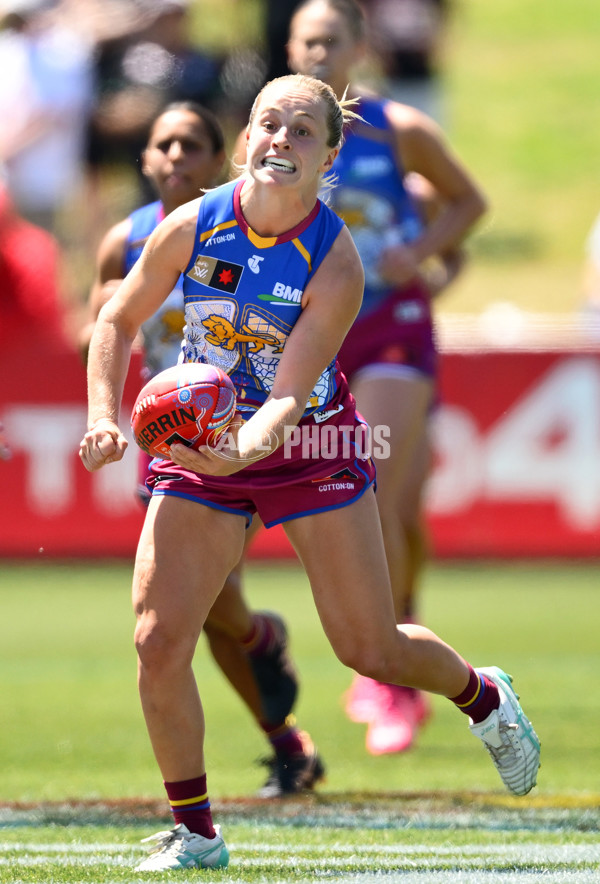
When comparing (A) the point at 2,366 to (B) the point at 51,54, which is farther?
(B) the point at 51,54

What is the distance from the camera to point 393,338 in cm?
624

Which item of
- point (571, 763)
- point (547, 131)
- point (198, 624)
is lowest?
point (571, 763)

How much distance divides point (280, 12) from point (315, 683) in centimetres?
870

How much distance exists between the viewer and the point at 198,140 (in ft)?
18.4

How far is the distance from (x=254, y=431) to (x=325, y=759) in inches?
106

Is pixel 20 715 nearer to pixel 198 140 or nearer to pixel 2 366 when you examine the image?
pixel 198 140

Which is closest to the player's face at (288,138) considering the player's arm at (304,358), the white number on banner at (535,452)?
the player's arm at (304,358)

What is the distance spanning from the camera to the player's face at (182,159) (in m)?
5.56

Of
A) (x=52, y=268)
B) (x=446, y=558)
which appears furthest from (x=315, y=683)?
(x=52, y=268)

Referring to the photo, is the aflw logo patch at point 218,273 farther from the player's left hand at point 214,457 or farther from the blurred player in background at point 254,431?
the player's left hand at point 214,457

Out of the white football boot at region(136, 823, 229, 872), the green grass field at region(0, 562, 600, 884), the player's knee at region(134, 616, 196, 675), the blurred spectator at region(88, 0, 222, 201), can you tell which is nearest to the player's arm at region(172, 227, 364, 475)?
the player's knee at region(134, 616, 196, 675)

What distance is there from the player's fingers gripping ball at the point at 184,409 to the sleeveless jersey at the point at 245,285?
1.00ft

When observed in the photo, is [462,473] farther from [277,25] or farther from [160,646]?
[160,646]

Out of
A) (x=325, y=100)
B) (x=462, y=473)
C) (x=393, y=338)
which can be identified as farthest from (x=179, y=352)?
(x=462, y=473)
